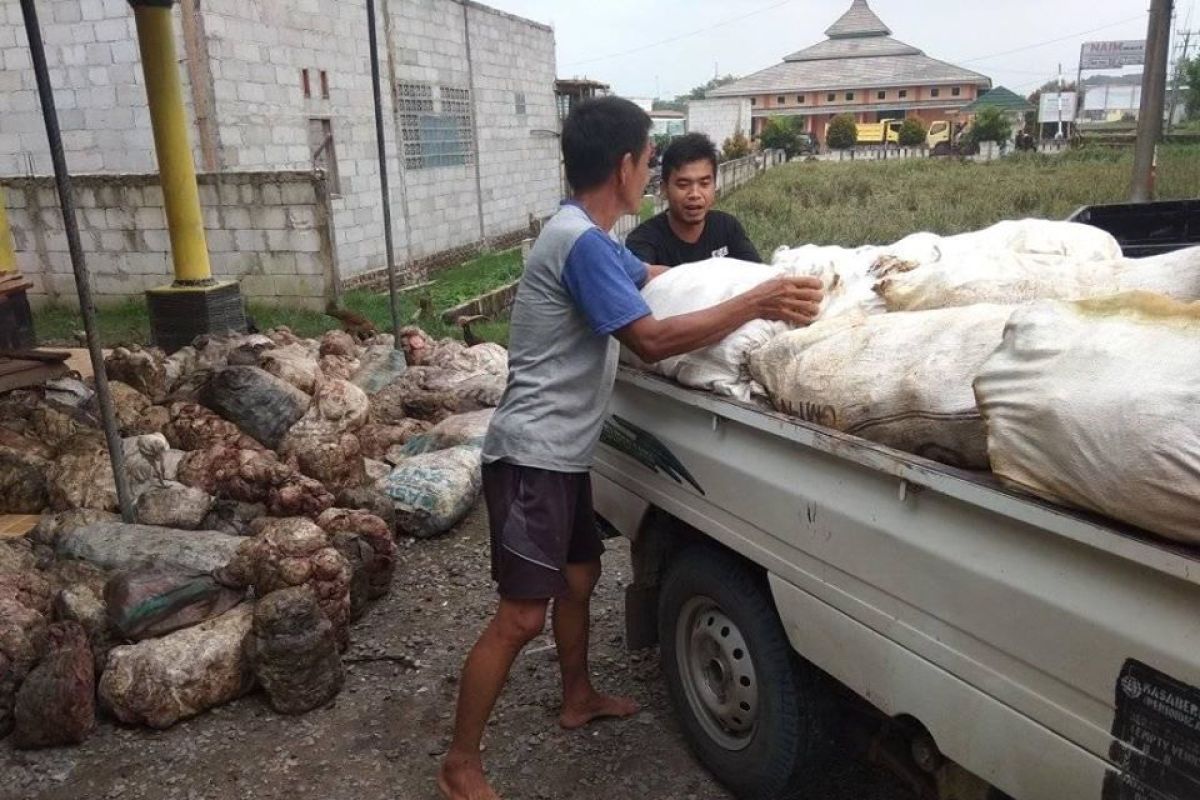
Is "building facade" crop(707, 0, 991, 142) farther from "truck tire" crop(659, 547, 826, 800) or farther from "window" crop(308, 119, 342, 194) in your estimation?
"truck tire" crop(659, 547, 826, 800)

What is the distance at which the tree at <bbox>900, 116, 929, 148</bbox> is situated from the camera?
44125 mm

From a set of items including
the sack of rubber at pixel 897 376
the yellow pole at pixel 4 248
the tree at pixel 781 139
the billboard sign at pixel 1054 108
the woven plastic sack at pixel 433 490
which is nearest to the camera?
the sack of rubber at pixel 897 376

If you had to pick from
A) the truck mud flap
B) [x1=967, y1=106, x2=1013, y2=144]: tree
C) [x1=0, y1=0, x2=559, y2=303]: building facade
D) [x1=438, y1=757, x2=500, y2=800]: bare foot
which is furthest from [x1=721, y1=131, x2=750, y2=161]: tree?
the truck mud flap

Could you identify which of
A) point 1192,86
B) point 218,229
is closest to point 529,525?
point 218,229

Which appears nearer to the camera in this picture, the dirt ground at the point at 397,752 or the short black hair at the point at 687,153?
the dirt ground at the point at 397,752

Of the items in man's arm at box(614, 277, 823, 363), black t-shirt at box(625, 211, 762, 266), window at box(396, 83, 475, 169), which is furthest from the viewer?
window at box(396, 83, 475, 169)

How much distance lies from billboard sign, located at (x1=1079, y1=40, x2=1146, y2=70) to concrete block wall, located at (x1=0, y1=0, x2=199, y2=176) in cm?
6611

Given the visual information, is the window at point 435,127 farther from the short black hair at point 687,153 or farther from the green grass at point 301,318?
the short black hair at point 687,153

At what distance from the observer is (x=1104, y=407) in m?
1.45

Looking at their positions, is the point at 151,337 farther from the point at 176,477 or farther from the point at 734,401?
the point at 734,401

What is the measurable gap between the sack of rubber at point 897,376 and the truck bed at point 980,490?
7cm

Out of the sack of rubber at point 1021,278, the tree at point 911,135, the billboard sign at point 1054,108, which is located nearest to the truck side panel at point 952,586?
the sack of rubber at point 1021,278

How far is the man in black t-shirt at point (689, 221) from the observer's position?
11.8ft

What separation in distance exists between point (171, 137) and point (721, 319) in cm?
644
